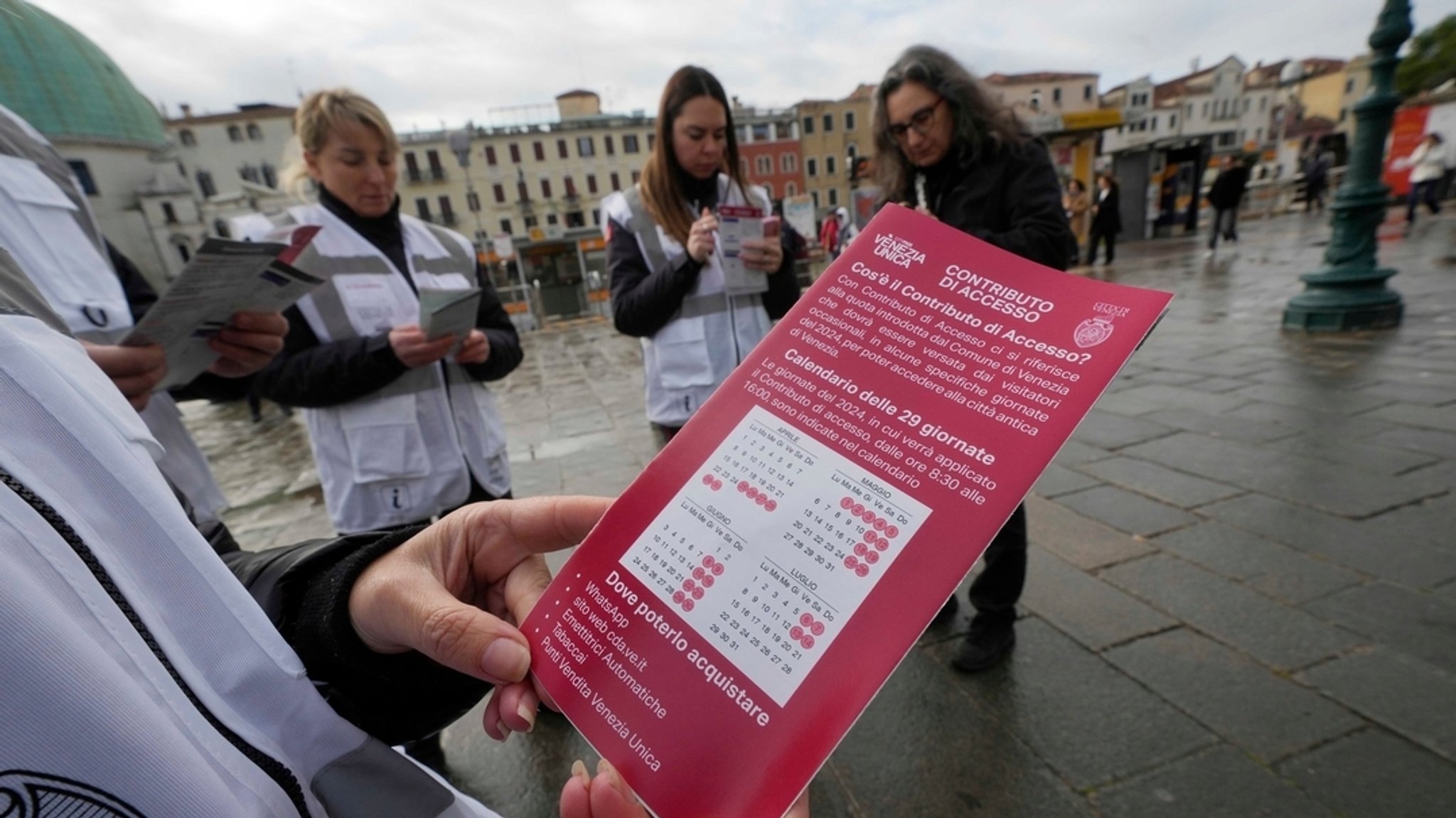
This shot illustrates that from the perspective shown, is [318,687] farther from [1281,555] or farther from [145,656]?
[1281,555]

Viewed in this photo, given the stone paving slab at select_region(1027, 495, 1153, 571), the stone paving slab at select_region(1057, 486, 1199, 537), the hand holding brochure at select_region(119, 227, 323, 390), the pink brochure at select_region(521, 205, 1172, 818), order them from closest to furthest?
the pink brochure at select_region(521, 205, 1172, 818) < the hand holding brochure at select_region(119, 227, 323, 390) < the stone paving slab at select_region(1027, 495, 1153, 571) < the stone paving slab at select_region(1057, 486, 1199, 537)

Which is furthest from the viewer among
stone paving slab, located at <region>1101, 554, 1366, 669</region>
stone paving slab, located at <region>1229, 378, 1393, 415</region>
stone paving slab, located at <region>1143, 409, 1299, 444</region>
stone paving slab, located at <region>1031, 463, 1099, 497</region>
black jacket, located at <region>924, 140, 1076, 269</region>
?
stone paving slab, located at <region>1229, 378, 1393, 415</region>

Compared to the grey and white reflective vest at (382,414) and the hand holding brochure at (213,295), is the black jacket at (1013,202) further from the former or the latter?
the hand holding brochure at (213,295)

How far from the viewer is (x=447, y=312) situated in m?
1.59

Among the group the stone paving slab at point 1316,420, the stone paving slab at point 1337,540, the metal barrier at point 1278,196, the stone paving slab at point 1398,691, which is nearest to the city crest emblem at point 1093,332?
the stone paving slab at point 1398,691

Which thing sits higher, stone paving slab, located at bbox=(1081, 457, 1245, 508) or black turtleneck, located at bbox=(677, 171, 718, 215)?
black turtleneck, located at bbox=(677, 171, 718, 215)

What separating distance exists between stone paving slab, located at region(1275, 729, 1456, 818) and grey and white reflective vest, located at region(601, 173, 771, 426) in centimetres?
175

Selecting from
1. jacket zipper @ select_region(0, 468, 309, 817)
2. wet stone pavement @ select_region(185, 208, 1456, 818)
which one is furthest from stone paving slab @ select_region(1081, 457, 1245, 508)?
jacket zipper @ select_region(0, 468, 309, 817)

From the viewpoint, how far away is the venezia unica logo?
71 cm

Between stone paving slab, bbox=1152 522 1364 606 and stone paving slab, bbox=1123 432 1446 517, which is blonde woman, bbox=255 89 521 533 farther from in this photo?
stone paving slab, bbox=1123 432 1446 517

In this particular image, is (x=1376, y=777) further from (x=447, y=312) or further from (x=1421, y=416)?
(x=1421, y=416)

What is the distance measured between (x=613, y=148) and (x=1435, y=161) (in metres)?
40.3

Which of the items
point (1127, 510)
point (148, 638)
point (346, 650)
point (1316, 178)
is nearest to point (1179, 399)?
point (1127, 510)

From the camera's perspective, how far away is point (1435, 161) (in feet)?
36.9
